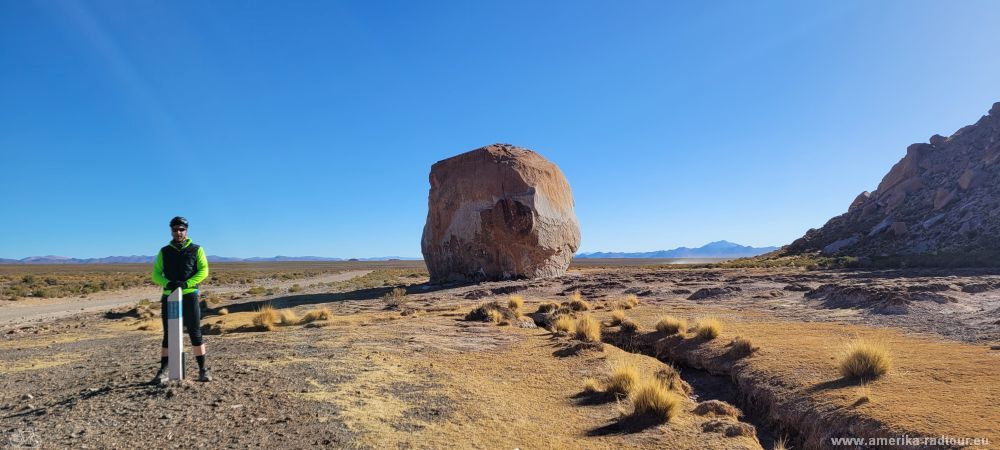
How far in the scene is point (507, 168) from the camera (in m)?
26.5

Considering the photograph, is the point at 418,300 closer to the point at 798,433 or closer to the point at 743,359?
the point at 743,359


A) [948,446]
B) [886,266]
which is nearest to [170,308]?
[948,446]

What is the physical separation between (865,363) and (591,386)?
3480 millimetres

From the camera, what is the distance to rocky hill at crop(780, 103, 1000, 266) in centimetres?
3159

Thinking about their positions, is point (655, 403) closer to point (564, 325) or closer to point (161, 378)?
point (161, 378)

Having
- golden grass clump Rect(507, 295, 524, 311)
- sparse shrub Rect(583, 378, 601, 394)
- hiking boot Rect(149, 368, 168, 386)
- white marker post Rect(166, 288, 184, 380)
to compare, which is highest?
white marker post Rect(166, 288, 184, 380)

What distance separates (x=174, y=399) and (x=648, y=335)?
9.03m

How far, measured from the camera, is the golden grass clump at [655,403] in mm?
5689

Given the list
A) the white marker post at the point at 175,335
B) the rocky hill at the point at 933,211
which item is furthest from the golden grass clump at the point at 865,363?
the rocky hill at the point at 933,211

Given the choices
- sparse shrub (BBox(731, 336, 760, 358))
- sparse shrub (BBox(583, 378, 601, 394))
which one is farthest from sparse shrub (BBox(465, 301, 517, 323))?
sparse shrub (BBox(583, 378, 601, 394))

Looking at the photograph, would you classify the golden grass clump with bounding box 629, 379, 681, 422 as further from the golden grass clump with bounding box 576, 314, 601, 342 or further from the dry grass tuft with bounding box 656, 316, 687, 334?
the dry grass tuft with bounding box 656, 316, 687, 334

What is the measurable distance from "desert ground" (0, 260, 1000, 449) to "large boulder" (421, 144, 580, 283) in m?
12.2

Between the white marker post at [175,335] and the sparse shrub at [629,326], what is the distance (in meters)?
9.12

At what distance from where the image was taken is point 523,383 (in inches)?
292
